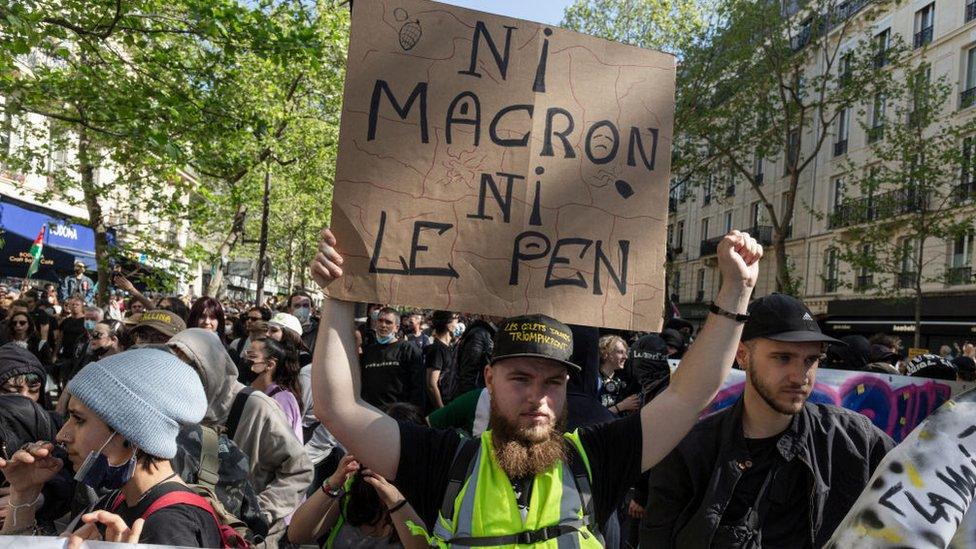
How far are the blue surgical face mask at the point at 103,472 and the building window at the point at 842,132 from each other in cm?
3663

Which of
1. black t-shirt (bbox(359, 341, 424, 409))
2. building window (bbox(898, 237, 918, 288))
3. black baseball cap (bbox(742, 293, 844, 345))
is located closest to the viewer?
black baseball cap (bbox(742, 293, 844, 345))

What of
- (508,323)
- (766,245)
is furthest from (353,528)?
(766,245)

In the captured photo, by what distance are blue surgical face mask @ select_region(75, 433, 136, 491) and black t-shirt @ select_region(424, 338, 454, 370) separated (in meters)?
5.33

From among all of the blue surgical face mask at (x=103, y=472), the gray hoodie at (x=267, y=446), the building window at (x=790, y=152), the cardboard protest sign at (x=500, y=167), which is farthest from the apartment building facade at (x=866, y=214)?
the blue surgical face mask at (x=103, y=472)

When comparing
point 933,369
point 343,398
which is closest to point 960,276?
point 933,369

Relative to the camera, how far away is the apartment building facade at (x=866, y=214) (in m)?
27.2

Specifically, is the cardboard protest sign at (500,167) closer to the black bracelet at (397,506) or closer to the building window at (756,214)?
the black bracelet at (397,506)

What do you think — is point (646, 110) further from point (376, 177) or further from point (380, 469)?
point (380, 469)

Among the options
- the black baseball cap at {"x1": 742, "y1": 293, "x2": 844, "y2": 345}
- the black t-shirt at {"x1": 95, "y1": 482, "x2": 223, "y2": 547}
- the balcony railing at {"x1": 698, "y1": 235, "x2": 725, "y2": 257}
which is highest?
the balcony railing at {"x1": 698, "y1": 235, "x2": 725, "y2": 257}

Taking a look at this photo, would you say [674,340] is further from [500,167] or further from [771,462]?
[500,167]

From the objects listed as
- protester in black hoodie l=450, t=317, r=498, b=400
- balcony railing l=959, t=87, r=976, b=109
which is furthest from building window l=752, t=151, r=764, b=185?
protester in black hoodie l=450, t=317, r=498, b=400

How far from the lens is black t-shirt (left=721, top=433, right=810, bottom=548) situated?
9.39 ft

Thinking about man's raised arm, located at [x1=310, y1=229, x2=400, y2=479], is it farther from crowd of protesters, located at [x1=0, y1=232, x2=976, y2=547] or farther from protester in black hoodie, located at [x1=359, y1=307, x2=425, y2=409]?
protester in black hoodie, located at [x1=359, y1=307, x2=425, y2=409]

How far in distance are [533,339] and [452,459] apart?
447mm
